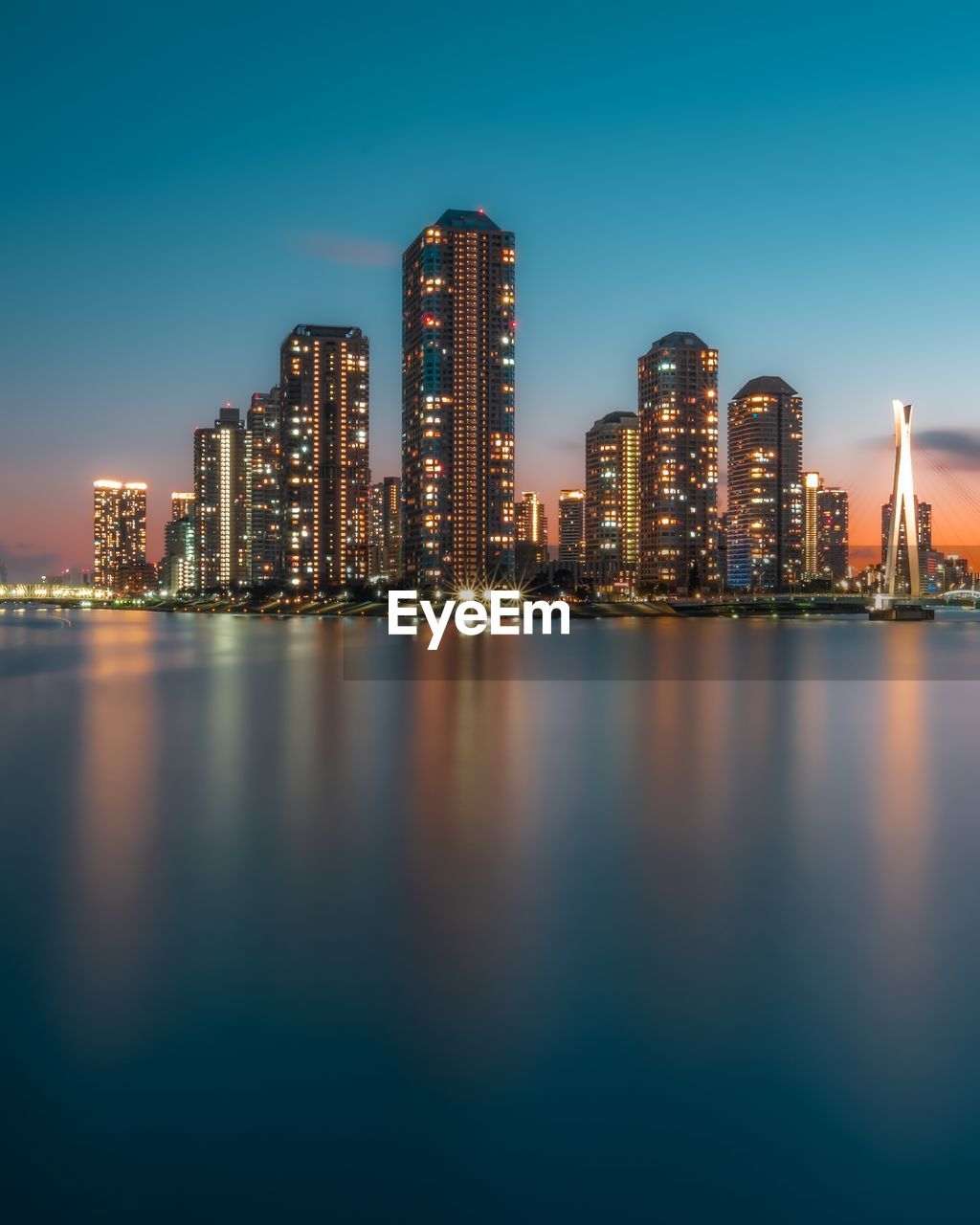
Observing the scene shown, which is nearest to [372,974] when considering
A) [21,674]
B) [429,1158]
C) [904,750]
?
[429,1158]

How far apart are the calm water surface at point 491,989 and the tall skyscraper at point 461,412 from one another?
159956 mm

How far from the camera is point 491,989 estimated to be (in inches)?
312

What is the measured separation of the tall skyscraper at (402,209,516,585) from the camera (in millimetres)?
178625

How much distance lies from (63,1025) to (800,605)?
509 ft

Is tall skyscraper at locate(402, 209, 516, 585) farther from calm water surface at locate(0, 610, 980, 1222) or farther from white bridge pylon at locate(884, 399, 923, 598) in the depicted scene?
calm water surface at locate(0, 610, 980, 1222)

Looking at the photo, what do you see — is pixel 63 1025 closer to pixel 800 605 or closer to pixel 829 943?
pixel 829 943

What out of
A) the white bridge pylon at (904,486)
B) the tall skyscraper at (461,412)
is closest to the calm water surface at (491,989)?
the white bridge pylon at (904,486)

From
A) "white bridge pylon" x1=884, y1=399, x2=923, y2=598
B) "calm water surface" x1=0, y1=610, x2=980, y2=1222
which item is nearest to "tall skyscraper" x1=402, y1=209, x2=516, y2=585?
"white bridge pylon" x1=884, y1=399, x2=923, y2=598

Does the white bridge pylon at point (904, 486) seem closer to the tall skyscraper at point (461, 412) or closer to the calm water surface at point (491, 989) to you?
the calm water surface at point (491, 989)

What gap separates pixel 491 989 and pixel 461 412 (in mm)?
176377

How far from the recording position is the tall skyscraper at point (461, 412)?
17862 cm

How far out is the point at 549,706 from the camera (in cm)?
3105

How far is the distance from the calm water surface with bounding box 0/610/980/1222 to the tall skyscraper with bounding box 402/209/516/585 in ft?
525

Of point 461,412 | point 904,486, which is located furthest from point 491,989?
point 461,412
